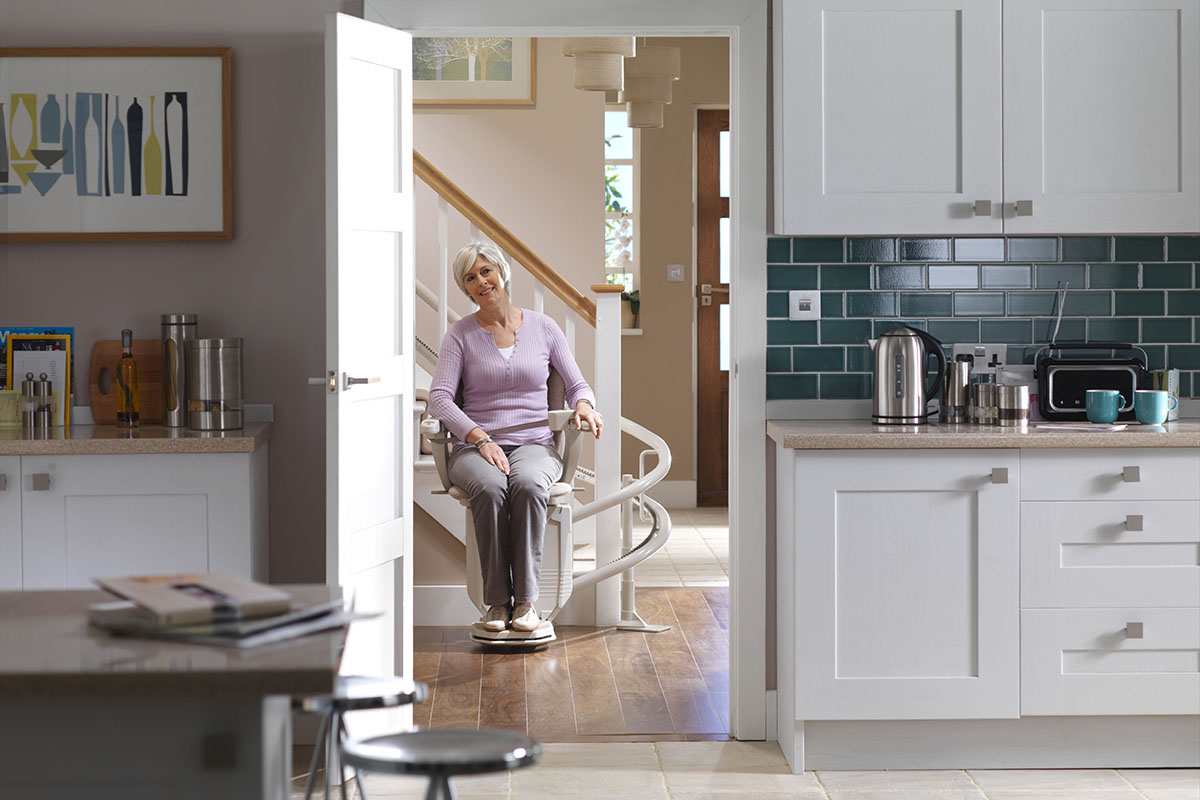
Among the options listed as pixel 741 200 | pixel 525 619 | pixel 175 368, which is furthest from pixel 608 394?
pixel 175 368

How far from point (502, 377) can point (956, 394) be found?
1.79 m

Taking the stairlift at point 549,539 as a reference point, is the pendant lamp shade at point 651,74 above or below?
above

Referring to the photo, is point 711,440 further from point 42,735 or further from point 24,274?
point 42,735

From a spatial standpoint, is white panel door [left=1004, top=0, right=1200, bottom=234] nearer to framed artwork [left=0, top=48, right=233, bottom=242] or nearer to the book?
framed artwork [left=0, top=48, right=233, bottom=242]

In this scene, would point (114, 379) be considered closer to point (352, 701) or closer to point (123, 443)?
point (123, 443)

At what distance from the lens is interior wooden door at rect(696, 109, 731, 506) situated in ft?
26.4

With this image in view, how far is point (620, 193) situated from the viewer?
317 inches

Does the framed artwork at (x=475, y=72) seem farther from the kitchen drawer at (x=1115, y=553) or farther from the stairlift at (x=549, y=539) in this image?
the kitchen drawer at (x=1115, y=553)

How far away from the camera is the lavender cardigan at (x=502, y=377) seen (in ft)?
15.3

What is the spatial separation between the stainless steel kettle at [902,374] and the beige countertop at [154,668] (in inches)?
90.1

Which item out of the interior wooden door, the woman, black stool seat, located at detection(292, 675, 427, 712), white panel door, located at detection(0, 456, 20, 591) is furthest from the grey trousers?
the interior wooden door

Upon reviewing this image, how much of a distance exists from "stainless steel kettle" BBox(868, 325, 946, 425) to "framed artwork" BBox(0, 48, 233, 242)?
6.10 feet

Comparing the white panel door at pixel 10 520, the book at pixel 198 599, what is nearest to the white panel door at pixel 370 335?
the white panel door at pixel 10 520

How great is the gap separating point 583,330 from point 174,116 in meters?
3.96
